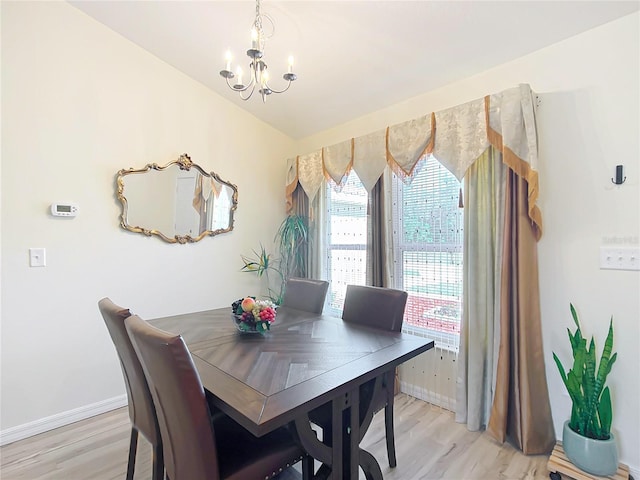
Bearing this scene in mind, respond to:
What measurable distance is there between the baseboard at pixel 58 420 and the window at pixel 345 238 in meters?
1.98

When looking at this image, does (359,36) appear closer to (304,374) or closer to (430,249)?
(430,249)

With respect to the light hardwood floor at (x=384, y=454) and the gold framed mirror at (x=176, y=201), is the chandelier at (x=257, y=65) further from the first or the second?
the light hardwood floor at (x=384, y=454)

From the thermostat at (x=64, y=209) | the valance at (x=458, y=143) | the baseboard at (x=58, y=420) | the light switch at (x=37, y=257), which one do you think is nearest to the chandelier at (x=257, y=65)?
the valance at (x=458, y=143)

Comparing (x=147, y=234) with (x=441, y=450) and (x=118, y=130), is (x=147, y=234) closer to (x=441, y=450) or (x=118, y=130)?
(x=118, y=130)

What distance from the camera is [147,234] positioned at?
8.82 ft

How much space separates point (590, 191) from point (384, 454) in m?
1.94

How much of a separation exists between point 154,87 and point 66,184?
1.08 meters

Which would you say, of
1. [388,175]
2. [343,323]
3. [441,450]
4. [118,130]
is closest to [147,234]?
[118,130]

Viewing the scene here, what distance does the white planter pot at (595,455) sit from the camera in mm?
1570

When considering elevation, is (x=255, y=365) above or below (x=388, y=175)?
below

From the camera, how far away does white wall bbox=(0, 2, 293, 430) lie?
2105mm

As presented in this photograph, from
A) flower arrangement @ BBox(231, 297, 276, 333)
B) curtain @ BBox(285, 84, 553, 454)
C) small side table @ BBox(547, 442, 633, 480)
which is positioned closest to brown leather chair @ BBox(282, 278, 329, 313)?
flower arrangement @ BBox(231, 297, 276, 333)

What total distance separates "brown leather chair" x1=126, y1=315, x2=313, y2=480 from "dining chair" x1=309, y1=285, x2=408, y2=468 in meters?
0.29

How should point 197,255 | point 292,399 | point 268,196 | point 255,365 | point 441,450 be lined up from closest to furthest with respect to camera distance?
point 292,399 < point 255,365 < point 441,450 < point 197,255 < point 268,196
